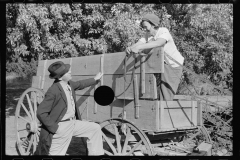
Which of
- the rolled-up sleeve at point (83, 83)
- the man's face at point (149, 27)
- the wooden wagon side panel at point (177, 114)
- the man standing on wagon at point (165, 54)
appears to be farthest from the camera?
the rolled-up sleeve at point (83, 83)

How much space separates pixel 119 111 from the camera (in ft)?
12.1

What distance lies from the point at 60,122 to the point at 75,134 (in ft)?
0.91

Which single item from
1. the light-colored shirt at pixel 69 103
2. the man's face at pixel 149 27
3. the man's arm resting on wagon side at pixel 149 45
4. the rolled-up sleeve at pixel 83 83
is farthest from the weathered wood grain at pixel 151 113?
the man's face at pixel 149 27

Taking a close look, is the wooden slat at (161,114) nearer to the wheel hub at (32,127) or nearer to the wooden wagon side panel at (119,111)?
the wooden wagon side panel at (119,111)

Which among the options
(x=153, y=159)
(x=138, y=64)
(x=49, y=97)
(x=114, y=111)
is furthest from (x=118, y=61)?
(x=153, y=159)

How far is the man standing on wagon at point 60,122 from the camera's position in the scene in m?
3.29

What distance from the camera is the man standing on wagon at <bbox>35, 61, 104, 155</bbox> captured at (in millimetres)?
3291

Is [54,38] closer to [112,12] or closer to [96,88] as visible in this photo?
[112,12]

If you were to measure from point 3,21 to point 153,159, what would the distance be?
2273 mm

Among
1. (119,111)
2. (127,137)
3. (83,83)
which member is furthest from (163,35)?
(127,137)

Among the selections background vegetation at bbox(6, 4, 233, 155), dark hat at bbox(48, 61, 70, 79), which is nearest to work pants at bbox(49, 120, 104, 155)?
dark hat at bbox(48, 61, 70, 79)

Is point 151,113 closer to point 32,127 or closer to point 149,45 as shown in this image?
point 149,45

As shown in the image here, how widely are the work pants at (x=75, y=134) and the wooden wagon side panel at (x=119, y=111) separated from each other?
351 millimetres

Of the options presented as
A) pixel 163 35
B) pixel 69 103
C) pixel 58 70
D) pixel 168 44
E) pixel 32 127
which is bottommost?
pixel 32 127
